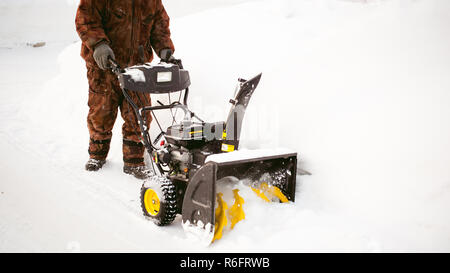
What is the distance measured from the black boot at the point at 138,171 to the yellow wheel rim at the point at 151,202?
34.2 inches

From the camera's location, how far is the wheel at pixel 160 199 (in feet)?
7.38

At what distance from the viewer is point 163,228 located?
7.57 feet

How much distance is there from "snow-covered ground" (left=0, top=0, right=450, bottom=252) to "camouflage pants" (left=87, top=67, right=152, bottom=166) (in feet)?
0.71

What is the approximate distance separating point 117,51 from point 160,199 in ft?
5.37

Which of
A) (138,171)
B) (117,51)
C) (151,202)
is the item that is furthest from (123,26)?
(151,202)

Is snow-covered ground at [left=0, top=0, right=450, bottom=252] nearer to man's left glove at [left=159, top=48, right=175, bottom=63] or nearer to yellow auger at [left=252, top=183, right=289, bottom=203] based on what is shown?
yellow auger at [left=252, top=183, right=289, bottom=203]

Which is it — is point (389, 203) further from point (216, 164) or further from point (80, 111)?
point (80, 111)

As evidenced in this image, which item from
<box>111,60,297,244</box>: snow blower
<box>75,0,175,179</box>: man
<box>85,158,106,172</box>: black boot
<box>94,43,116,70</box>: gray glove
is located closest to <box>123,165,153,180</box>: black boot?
<box>75,0,175,179</box>: man

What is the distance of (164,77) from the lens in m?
2.54

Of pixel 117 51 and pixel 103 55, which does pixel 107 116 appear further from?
pixel 103 55

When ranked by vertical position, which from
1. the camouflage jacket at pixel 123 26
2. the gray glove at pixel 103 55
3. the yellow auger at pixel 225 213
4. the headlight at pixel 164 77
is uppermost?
the camouflage jacket at pixel 123 26

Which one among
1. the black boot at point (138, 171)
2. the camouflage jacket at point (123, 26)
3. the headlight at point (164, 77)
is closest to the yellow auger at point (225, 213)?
the headlight at point (164, 77)

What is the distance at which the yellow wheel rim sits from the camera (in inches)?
92.6

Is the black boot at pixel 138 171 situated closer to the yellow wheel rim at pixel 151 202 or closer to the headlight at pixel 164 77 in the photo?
the yellow wheel rim at pixel 151 202
